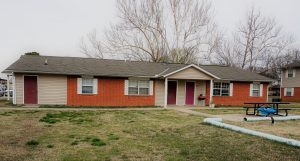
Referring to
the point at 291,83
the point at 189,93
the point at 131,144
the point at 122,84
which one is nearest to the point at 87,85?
the point at 122,84

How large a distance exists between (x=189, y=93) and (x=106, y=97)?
22.7ft

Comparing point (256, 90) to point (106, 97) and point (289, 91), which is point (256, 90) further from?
point (106, 97)

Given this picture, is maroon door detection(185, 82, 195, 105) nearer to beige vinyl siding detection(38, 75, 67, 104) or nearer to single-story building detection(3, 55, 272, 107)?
single-story building detection(3, 55, 272, 107)

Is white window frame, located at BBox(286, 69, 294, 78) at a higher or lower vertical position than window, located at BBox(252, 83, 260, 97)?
higher

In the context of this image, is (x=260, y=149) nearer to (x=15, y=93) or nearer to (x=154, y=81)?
(x=154, y=81)

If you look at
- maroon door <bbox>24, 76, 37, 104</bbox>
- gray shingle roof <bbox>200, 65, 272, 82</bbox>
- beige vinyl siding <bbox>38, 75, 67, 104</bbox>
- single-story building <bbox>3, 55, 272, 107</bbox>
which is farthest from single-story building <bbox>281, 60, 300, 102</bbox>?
maroon door <bbox>24, 76, 37, 104</bbox>

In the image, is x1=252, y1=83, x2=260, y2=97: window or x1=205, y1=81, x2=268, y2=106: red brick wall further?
x1=252, y1=83, x2=260, y2=97: window

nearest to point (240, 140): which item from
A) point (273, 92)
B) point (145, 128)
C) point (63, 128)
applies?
point (145, 128)

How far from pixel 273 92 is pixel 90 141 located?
47699 millimetres

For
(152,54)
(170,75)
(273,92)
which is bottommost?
(273,92)

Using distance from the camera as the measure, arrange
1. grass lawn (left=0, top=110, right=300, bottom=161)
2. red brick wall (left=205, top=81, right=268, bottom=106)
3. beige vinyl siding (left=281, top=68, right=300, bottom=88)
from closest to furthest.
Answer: grass lawn (left=0, top=110, right=300, bottom=161), red brick wall (left=205, top=81, right=268, bottom=106), beige vinyl siding (left=281, top=68, right=300, bottom=88)

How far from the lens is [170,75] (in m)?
18.5

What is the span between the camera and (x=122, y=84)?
18.8m

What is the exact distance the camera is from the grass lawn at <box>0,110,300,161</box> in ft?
19.0
